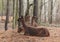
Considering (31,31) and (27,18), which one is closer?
(31,31)

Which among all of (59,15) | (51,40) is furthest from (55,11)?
(51,40)

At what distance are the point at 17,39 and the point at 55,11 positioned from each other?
2303cm

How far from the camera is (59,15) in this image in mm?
28984

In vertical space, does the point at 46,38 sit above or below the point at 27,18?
below

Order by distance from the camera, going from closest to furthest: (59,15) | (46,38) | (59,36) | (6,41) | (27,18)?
1. (6,41)
2. (46,38)
3. (59,36)
4. (27,18)
5. (59,15)

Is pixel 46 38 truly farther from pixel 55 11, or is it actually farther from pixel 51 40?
pixel 55 11

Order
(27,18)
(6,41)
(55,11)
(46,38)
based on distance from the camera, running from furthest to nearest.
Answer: (55,11) → (27,18) → (46,38) → (6,41)

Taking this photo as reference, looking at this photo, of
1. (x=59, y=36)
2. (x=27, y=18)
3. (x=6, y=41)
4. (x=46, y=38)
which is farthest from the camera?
(x=27, y=18)

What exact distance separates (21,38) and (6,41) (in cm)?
68

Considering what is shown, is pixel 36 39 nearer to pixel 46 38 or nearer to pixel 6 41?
A: pixel 46 38

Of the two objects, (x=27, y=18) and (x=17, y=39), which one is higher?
(x=27, y=18)

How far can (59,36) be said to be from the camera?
9.53m

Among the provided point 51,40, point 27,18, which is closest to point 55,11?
point 27,18

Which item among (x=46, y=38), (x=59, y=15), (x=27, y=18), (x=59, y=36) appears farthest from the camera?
(x=59, y=15)
